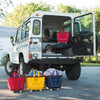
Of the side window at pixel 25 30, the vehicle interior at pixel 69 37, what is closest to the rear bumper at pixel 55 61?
the vehicle interior at pixel 69 37

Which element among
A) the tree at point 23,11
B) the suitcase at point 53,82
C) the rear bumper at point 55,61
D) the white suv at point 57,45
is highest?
the tree at point 23,11

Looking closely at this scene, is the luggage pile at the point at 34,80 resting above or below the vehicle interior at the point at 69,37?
below

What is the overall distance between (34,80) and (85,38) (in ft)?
9.02

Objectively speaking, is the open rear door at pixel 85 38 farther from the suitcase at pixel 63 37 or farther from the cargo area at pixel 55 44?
the cargo area at pixel 55 44

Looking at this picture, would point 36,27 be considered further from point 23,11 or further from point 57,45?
point 23,11

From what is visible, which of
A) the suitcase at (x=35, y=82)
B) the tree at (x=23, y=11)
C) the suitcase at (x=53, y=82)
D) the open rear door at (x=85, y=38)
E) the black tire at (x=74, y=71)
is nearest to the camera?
the suitcase at (x=35, y=82)

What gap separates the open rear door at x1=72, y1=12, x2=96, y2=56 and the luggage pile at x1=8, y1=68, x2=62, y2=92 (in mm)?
1856

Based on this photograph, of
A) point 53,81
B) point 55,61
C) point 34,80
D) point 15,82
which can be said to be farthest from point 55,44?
point 15,82

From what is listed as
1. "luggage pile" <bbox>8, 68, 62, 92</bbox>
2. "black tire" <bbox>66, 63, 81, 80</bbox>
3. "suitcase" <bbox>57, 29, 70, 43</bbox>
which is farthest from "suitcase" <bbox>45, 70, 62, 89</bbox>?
"black tire" <bbox>66, 63, 81, 80</bbox>

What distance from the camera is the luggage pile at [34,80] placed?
7.39 meters

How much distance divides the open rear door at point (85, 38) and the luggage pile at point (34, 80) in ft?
6.09

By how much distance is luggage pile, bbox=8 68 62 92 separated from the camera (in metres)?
7.39

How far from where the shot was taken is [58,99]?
636cm

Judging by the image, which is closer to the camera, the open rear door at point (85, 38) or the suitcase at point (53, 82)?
the suitcase at point (53, 82)
